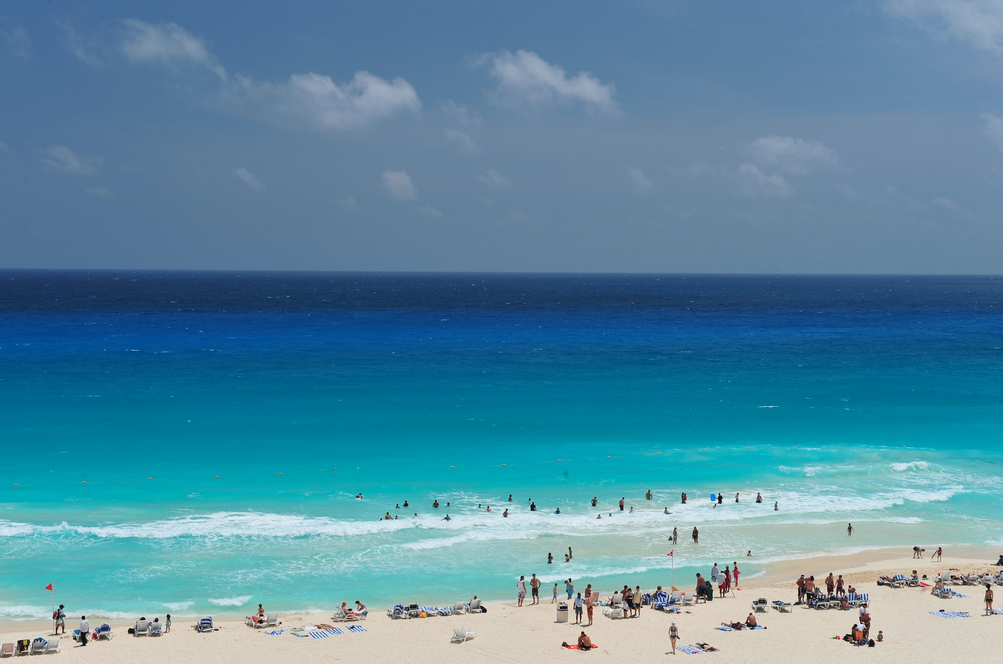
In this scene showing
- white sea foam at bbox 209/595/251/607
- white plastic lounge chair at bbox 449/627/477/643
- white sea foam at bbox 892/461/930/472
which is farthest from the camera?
white sea foam at bbox 892/461/930/472

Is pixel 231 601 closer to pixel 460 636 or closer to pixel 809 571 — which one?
pixel 460 636

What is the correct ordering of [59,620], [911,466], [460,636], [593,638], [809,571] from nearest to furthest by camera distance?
[460,636] < [593,638] < [59,620] < [809,571] < [911,466]

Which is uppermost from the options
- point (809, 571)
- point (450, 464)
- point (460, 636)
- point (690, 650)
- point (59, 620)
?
point (450, 464)

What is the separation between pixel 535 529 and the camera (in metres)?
37.4

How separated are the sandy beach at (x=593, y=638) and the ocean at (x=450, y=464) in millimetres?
2855

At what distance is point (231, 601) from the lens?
29578 millimetres

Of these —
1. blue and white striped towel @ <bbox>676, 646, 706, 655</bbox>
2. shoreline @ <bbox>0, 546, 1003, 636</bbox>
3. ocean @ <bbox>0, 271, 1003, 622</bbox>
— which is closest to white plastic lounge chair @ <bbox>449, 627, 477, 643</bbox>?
shoreline @ <bbox>0, 546, 1003, 636</bbox>

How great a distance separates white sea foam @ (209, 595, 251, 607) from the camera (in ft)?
96.4

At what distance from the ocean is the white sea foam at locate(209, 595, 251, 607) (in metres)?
0.09

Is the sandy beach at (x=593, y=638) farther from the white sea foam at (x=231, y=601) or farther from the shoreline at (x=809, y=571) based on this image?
the white sea foam at (x=231, y=601)

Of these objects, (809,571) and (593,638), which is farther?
(809,571)

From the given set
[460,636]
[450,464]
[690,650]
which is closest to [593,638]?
[690,650]

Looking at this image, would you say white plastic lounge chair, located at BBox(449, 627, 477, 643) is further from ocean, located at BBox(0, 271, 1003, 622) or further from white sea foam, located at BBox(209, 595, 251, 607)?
white sea foam, located at BBox(209, 595, 251, 607)

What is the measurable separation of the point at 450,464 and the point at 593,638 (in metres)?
23.7
